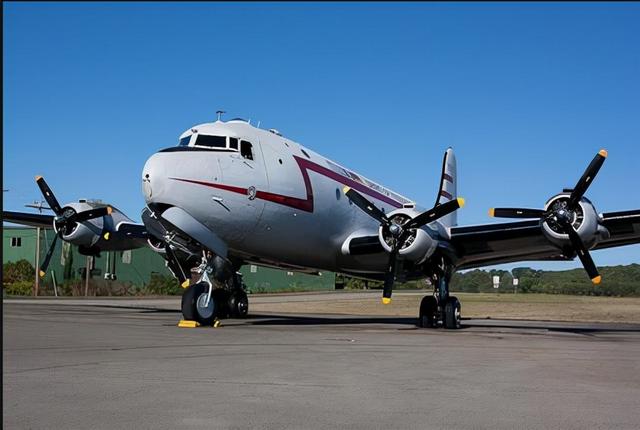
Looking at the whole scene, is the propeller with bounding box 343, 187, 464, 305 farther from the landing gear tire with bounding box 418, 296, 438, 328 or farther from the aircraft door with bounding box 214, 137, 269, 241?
the aircraft door with bounding box 214, 137, 269, 241

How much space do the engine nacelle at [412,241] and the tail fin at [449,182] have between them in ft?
28.7

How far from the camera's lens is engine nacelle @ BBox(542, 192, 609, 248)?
18516mm

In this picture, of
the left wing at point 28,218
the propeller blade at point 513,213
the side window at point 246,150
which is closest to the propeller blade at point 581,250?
the propeller blade at point 513,213

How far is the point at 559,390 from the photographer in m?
8.53

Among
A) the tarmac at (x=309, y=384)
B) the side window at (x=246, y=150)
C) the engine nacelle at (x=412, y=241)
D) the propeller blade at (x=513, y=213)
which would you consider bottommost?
the tarmac at (x=309, y=384)

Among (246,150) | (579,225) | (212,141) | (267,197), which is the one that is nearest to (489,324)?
(579,225)

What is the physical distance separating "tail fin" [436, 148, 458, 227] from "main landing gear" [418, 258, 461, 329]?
7.86m

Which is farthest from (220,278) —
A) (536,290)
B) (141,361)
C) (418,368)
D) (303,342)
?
(536,290)

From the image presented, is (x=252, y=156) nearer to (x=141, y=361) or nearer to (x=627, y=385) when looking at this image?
(x=141, y=361)

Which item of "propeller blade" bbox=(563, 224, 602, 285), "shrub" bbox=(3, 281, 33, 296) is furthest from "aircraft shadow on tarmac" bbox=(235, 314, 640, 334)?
"shrub" bbox=(3, 281, 33, 296)

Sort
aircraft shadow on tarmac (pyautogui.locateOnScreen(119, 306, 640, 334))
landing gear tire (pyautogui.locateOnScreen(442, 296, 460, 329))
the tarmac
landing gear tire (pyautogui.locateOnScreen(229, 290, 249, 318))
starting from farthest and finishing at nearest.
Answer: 1. landing gear tire (pyautogui.locateOnScreen(229, 290, 249, 318))
2. aircraft shadow on tarmac (pyautogui.locateOnScreen(119, 306, 640, 334))
3. landing gear tire (pyautogui.locateOnScreen(442, 296, 460, 329))
4. the tarmac

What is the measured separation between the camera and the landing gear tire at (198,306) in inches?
739

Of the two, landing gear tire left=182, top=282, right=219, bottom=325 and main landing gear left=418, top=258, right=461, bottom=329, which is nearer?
landing gear tire left=182, top=282, right=219, bottom=325

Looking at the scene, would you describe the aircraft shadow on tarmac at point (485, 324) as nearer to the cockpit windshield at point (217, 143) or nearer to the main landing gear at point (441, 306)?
the main landing gear at point (441, 306)
